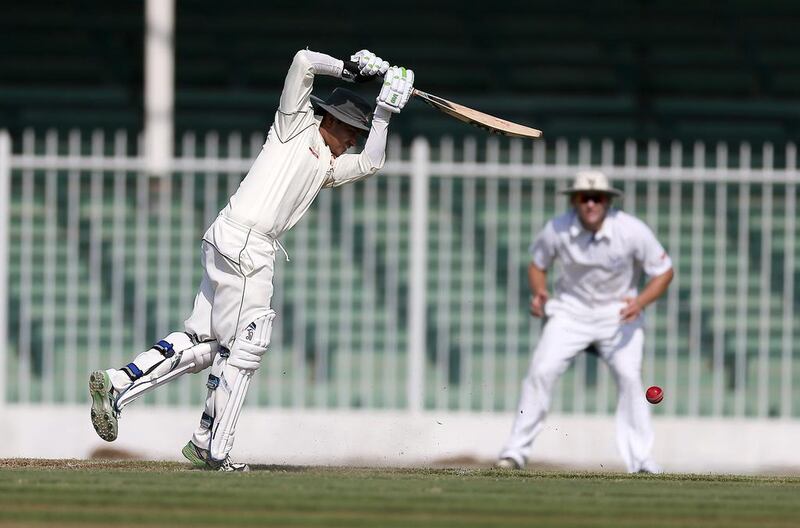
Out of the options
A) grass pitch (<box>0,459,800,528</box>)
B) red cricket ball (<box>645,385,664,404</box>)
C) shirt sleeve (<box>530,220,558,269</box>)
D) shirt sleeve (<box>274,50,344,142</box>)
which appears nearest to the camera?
grass pitch (<box>0,459,800,528</box>)

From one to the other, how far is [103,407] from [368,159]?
61.0 inches

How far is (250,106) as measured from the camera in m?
12.8

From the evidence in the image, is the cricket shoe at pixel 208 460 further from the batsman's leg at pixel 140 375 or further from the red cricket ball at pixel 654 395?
the red cricket ball at pixel 654 395

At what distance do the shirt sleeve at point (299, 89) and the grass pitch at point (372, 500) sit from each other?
147cm

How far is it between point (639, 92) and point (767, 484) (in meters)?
6.53

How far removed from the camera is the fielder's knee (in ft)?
22.6

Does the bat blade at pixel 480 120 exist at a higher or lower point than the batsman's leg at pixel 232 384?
higher

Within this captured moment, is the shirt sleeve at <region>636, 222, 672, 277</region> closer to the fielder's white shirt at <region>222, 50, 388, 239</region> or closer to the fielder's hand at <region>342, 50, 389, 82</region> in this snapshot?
the fielder's white shirt at <region>222, 50, 388, 239</region>

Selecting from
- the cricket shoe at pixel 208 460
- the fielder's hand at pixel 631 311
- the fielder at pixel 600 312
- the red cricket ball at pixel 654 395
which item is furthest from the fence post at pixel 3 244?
the red cricket ball at pixel 654 395

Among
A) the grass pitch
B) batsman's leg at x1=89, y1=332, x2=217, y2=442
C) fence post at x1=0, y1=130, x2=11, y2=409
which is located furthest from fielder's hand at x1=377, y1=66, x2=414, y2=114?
fence post at x1=0, y1=130, x2=11, y2=409

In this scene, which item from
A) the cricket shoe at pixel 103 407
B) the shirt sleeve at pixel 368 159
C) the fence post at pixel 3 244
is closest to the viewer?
the cricket shoe at pixel 103 407

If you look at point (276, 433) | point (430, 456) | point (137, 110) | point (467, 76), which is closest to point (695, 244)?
point (430, 456)

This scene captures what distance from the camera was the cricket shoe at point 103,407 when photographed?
682cm

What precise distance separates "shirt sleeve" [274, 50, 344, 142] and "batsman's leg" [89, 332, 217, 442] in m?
0.98
